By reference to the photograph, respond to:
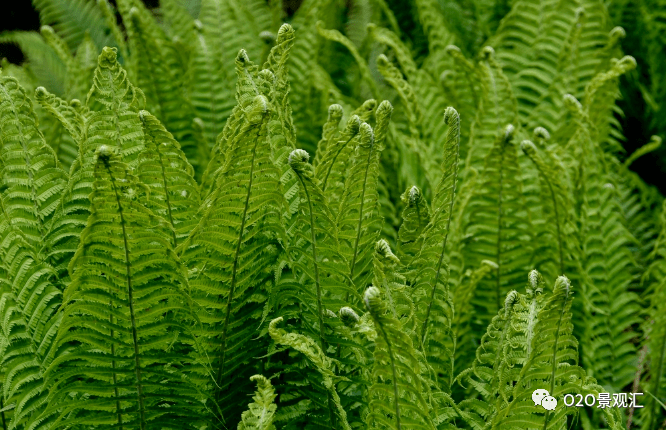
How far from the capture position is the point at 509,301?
1018mm

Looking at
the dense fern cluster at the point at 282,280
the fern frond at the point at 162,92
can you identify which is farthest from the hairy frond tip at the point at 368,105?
the fern frond at the point at 162,92

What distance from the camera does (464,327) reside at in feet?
4.93

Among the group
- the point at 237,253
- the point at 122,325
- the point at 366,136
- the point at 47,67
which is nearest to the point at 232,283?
the point at 237,253

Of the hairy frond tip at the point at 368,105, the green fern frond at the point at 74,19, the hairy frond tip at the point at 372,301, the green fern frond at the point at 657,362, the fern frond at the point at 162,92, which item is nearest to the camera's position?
the hairy frond tip at the point at 372,301

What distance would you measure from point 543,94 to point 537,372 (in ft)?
3.86

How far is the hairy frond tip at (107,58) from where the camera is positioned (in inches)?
40.0

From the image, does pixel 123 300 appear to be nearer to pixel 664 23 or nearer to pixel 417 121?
pixel 417 121

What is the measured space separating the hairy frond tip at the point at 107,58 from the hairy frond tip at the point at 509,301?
Result: 642 millimetres


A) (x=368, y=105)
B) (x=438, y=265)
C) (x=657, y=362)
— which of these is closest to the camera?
(x=438, y=265)

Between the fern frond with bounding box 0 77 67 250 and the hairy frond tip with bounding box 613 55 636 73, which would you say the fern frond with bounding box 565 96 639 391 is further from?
the fern frond with bounding box 0 77 67 250

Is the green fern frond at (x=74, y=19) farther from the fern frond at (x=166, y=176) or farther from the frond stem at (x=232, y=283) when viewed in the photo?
the frond stem at (x=232, y=283)

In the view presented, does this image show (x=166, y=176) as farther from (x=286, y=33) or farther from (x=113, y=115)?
(x=286, y=33)

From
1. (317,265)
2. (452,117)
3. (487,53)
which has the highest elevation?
(487,53)

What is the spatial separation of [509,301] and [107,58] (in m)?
0.66
